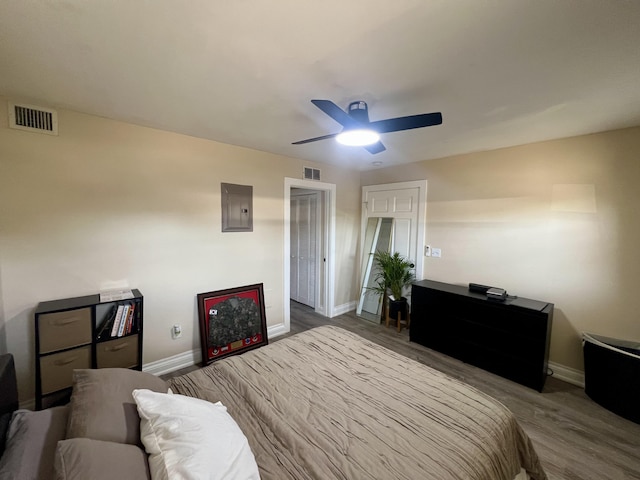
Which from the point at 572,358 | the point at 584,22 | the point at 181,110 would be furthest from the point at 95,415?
the point at 572,358

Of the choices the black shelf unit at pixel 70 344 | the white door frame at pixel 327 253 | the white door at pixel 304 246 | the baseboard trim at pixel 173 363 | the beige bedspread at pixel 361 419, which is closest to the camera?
the beige bedspread at pixel 361 419

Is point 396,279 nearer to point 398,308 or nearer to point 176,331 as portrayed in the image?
point 398,308

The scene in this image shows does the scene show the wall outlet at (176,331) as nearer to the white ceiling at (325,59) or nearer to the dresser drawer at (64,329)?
the dresser drawer at (64,329)

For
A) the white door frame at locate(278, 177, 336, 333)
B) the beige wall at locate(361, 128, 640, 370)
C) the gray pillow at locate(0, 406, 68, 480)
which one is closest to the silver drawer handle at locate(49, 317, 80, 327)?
the gray pillow at locate(0, 406, 68, 480)

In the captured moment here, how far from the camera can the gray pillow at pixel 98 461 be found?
30.3 inches

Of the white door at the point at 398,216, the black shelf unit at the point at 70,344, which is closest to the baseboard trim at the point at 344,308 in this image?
the white door at the point at 398,216

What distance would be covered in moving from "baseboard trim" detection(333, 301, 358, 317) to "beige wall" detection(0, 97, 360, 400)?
132 cm

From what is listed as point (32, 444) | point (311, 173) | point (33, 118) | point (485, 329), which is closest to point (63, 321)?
point (32, 444)

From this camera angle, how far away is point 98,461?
32.3 inches

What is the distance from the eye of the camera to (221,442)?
0.98 metres

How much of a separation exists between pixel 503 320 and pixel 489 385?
0.67 meters

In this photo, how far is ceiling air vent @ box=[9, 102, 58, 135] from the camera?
1.93m

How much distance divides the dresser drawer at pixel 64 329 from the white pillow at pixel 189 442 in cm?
145

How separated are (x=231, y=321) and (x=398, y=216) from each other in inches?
111
